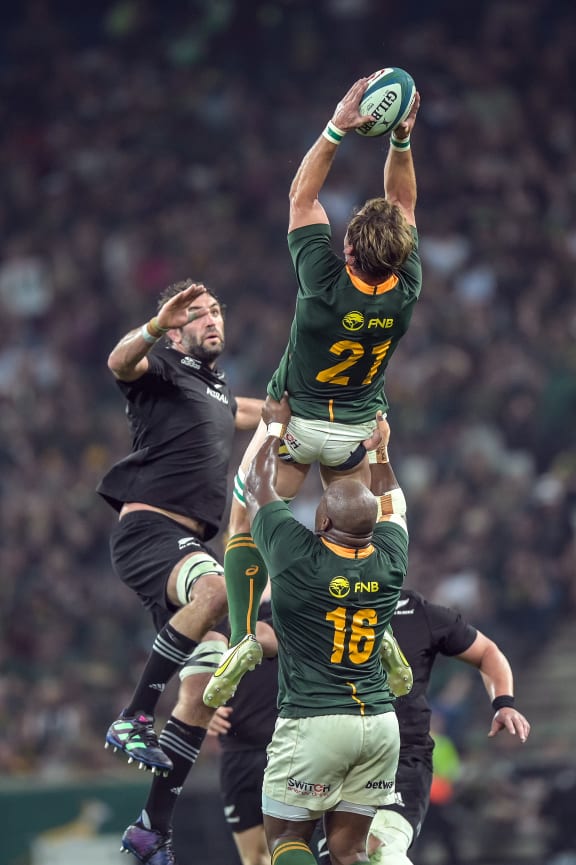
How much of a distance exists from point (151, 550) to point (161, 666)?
60 cm

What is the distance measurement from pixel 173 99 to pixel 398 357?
4.96m

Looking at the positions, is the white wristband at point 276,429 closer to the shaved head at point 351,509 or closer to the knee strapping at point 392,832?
the shaved head at point 351,509

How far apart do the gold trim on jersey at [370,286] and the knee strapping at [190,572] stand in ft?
5.58

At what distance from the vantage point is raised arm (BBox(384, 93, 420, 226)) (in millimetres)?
6352

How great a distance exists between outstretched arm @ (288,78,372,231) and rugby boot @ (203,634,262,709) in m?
1.82

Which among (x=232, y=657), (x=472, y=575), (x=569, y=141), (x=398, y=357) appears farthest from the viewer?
(x=569, y=141)

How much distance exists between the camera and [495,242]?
50.2 ft

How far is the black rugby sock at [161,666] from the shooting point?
6992 millimetres

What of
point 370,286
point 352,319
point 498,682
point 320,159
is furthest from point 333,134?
point 498,682

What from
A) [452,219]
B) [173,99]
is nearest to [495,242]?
[452,219]

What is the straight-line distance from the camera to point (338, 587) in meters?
5.79

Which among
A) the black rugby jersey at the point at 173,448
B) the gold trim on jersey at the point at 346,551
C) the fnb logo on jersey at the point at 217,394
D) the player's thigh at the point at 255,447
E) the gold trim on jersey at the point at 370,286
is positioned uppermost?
the fnb logo on jersey at the point at 217,394

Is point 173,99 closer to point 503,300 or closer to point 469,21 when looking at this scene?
point 469,21

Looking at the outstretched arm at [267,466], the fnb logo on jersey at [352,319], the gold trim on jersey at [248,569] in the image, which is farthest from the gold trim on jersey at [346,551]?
the fnb logo on jersey at [352,319]
